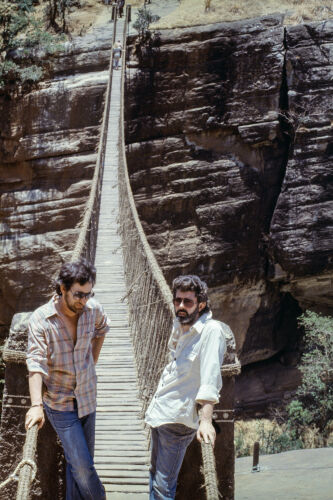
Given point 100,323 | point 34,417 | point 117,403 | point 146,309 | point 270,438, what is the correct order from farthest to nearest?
point 270,438
point 146,309
point 117,403
point 100,323
point 34,417

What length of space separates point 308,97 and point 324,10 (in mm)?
2445

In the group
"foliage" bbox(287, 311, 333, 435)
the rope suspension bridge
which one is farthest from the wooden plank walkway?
"foliage" bbox(287, 311, 333, 435)

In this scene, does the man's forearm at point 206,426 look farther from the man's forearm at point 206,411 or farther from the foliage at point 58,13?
the foliage at point 58,13

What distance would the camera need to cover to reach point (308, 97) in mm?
13117

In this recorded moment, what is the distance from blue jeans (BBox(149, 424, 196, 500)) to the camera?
2408 millimetres

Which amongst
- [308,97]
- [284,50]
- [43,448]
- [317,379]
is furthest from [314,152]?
[43,448]

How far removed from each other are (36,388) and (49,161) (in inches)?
442

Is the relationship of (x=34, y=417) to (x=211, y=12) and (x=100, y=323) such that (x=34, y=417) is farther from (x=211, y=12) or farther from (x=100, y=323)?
(x=211, y=12)

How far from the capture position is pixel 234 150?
13.5 meters

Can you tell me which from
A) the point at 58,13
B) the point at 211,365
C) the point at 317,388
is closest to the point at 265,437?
the point at 317,388

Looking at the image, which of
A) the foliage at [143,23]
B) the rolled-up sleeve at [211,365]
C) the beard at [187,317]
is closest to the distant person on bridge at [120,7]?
the foliage at [143,23]

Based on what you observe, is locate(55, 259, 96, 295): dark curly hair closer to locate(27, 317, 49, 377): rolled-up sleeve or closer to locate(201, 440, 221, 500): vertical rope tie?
locate(27, 317, 49, 377): rolled-up sleeve

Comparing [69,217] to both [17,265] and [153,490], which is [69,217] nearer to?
[17,265]

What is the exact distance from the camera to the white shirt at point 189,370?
232cm
